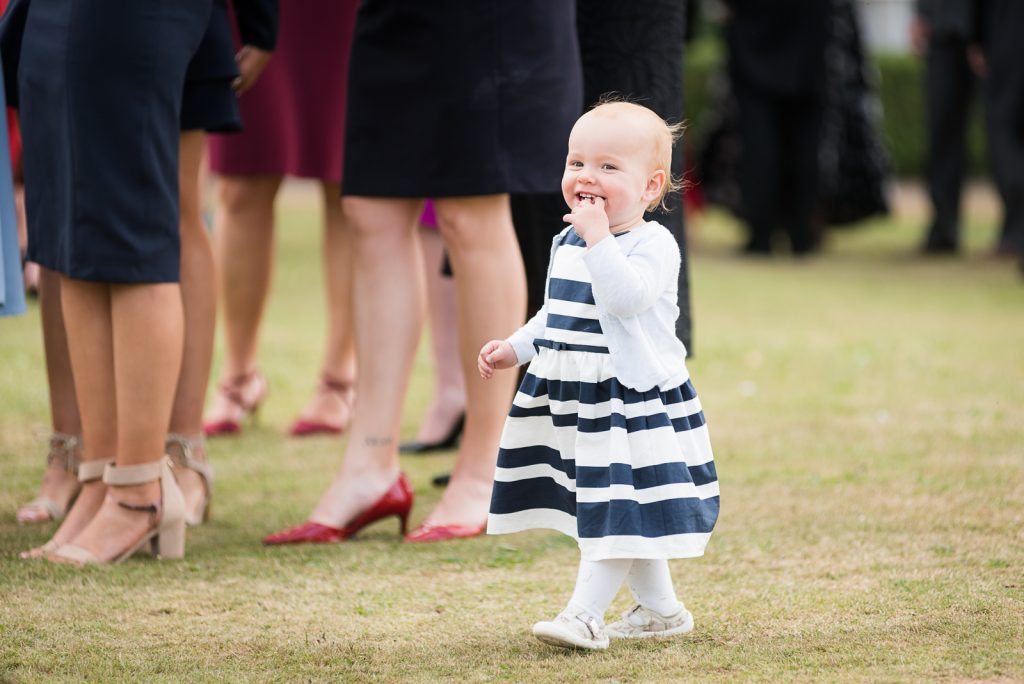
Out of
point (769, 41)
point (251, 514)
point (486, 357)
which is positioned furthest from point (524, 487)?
point (769, 41)

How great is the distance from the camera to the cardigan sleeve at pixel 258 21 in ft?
10.4

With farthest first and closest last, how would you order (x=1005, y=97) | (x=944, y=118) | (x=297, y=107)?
1. (x=944, y=118)
2. (x=1005, y=97)
3. (x=297, y=107)

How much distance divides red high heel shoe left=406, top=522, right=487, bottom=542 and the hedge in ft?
35.7

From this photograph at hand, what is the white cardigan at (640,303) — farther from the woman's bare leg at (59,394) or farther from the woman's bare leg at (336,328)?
the woman's bare leg at (336,328)

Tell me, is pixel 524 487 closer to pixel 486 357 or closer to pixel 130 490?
pixel 486 357

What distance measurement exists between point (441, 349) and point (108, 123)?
1490 millimetres

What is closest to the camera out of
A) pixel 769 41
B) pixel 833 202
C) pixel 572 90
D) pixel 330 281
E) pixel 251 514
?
pixel 572 90

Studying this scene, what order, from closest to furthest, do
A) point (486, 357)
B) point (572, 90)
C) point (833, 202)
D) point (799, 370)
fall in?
point (486, 357)
point (572, 90)
point (799, 370)
point (833, 202)

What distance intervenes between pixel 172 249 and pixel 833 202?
6.77m

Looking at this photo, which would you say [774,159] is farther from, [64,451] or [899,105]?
[899,105]

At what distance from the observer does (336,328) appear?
4.25 metres

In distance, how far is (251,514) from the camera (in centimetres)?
327

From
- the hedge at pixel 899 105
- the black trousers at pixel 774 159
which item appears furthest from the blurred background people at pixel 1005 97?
the hedge at pixel 899 105

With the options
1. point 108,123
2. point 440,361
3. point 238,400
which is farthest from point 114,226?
point 238,400
